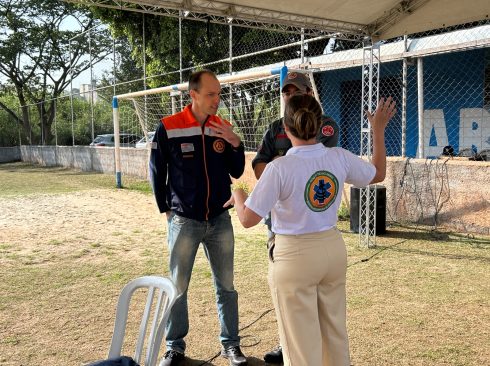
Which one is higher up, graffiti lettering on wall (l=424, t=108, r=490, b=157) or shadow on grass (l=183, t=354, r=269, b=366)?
graffiti lettering on wall (l=424, t=108, r=490, b=157)

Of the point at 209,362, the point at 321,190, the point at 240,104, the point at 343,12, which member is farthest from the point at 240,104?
the point at 321,190

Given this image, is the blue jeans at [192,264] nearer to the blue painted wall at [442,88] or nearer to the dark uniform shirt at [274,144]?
the dark uniform shirt at [274,144]

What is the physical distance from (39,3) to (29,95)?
5.74 meters

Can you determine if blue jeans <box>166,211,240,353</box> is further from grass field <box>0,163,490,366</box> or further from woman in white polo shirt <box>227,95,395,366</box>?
woman in white polo shirt <box>227,95,395,366</box>

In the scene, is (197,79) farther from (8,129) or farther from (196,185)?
(8,129)

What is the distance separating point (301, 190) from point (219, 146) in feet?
3.67

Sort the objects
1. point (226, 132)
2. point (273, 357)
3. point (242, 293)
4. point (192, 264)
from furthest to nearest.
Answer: point (242, 293) < point (273, 357) < point (192, 264) < point (226, 132)

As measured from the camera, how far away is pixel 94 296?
190 inches

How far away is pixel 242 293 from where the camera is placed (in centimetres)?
480

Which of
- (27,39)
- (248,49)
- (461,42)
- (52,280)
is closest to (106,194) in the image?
(248,49)

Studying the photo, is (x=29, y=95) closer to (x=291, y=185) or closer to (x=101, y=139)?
(x=101, y=139)

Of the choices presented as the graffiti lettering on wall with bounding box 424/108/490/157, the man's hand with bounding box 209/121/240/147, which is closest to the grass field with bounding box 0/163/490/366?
the man's hand with bounding box 209/121/240/147

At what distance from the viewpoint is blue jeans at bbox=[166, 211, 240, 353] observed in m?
3.13

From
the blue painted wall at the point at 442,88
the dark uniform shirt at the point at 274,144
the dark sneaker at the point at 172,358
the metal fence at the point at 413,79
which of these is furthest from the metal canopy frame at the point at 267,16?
the blue painted wall at the point at 442,88
